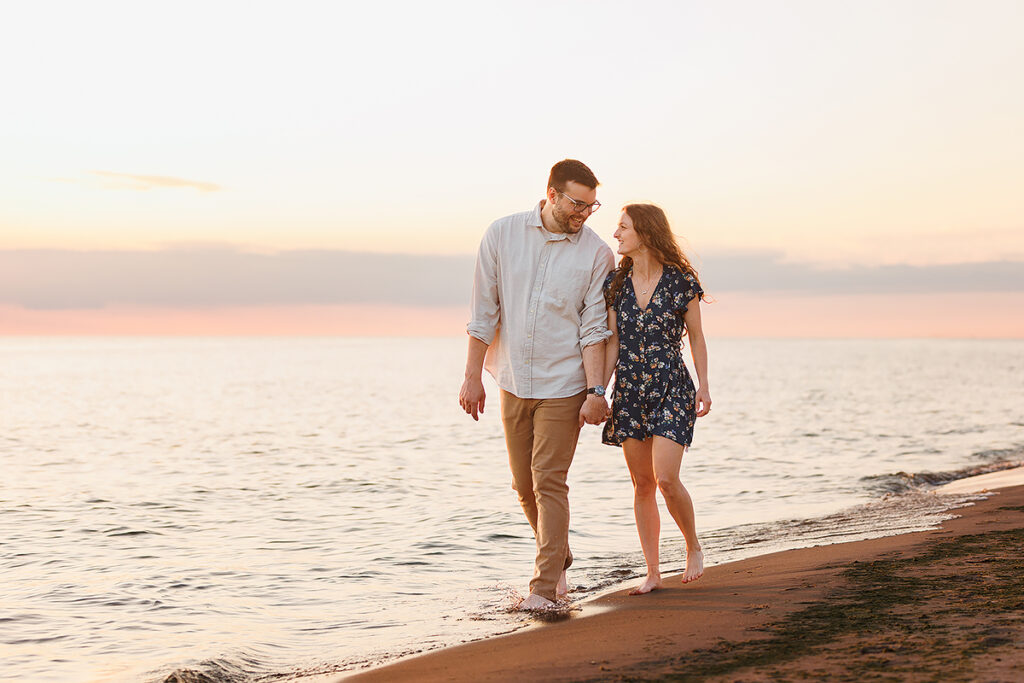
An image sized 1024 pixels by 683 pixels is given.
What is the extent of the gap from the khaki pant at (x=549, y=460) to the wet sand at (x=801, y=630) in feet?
1.10

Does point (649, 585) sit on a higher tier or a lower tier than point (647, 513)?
lower

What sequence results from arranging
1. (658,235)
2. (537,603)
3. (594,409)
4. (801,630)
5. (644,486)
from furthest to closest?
(644,486) < (537,603) < (658,235) < (594,409) < (801,630)

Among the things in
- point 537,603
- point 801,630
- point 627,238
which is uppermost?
point 627,238

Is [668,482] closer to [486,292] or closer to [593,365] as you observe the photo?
[593,365]

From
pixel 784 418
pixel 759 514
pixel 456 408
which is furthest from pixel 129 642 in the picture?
pixel 456 408

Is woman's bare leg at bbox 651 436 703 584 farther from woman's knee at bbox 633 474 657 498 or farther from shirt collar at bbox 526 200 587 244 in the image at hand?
shirt collar at bbox 526 200 587 244

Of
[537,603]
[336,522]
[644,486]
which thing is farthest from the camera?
[336,522]

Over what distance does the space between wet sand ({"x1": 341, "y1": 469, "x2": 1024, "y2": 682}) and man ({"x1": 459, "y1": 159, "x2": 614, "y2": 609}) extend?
0.74 m

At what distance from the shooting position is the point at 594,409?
15.8 feet

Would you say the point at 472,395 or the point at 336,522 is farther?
the point at 336,522

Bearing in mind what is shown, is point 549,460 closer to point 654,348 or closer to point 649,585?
point 654,348

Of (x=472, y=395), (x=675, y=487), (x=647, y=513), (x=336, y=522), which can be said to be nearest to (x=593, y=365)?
(x=472, y=395)

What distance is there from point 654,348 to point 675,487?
0.75m

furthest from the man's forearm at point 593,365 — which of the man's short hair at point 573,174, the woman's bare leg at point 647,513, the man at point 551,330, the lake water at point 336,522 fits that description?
the lake water at point 336,522
